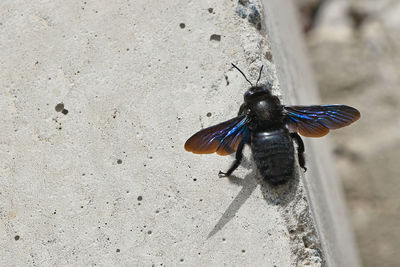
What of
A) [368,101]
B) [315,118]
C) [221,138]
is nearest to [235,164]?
[221,138]

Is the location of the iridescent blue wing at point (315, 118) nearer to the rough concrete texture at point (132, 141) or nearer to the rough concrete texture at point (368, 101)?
the rough concrete texture at point (132, 141)

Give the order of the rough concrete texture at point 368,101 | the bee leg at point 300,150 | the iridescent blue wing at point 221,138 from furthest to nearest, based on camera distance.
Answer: the rough concrete texture at point 368,101
the bee leg at point 300,150
the iridescent blue wing at point 221,138

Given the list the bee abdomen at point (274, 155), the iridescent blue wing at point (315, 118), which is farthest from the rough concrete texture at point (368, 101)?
the bee abdomen at point (274, 155)

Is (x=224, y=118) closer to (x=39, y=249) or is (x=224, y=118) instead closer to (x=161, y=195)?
(x=161, y=195)

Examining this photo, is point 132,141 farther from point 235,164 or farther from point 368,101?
point 368,101

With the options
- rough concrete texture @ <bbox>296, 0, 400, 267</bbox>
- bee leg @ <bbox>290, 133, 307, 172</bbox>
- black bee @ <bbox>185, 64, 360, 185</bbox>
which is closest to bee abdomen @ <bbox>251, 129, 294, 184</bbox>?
black bee @ <bbox>185, 64, 360, 185</bbox>

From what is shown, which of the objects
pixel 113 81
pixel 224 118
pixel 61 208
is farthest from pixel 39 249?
pixel 224 118

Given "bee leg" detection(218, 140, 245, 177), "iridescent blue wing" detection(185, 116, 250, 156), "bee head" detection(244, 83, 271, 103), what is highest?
"bee head" detection(244, 83, 271, 103)

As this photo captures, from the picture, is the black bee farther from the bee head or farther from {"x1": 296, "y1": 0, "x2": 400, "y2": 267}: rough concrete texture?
{"x1": 296, "y1": 0, "x2": 400, "y2": 267}: rough concrete texture
